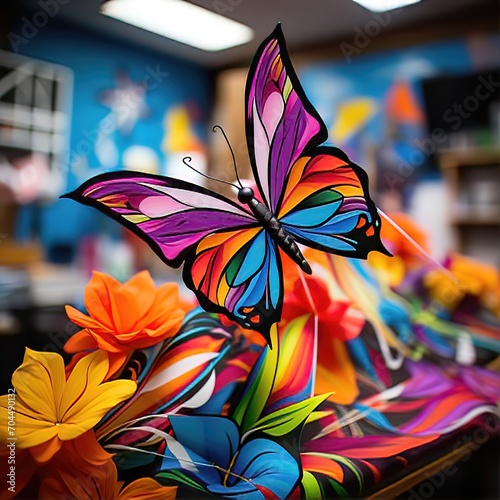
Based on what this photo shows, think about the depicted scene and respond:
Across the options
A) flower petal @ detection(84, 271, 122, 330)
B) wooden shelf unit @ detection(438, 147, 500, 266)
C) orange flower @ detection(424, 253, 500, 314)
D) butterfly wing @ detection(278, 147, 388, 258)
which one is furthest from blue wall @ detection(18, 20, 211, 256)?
wooden shelf unit @ detection(438, 147, 500, 266)

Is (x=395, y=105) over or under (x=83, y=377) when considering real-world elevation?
over

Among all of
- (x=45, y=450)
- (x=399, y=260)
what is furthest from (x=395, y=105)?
(x=45, y=450)

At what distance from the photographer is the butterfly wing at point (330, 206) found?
0.48 m

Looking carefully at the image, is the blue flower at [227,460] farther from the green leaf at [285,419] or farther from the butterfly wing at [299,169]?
the butterfly wing at [299,169]

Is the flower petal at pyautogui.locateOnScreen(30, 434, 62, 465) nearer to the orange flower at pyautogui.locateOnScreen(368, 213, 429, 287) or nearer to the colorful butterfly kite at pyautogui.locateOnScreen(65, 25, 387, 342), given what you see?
the colorful butterfly kite at pyautogui.locateOnScreen(65, 25, 387, 342)

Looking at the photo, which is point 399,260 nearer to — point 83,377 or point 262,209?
point 262,209

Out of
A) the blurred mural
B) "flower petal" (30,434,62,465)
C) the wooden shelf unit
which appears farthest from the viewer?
the wooden shelf unit

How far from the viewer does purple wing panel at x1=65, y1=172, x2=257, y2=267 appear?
424 mm

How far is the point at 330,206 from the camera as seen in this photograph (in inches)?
19.1

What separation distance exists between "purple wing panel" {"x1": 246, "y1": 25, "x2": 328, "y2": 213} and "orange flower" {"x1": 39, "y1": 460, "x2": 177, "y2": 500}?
0.86 feet

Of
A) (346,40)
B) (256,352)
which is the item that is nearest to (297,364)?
(256,352)

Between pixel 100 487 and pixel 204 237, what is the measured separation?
0.73 ft

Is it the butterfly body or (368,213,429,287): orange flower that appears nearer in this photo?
the butterfly body

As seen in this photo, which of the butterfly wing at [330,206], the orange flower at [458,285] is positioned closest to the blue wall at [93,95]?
the butterfly wing at [330,206]
